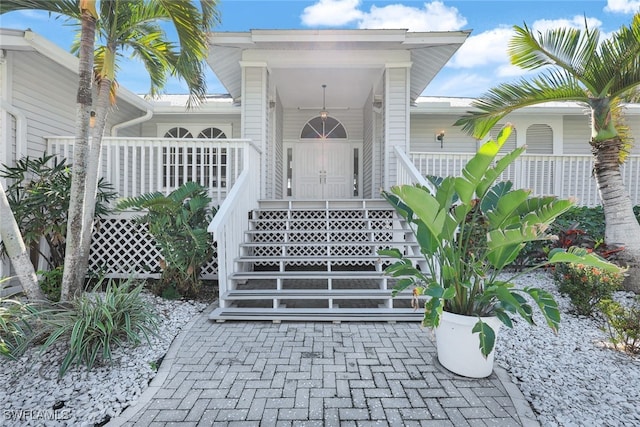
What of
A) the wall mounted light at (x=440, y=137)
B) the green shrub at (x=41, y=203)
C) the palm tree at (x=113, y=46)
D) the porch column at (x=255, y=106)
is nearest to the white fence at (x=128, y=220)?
the green shrub at (x=41, y=203)

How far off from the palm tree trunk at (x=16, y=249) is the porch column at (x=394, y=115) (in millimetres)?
5523

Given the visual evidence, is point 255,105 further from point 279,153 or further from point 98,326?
point 98,326

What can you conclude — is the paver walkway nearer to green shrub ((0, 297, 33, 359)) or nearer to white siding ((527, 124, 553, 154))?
green shrub ((0, 297, 33, 359))

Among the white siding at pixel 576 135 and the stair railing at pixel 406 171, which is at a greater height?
the white siding at pixel 576 135

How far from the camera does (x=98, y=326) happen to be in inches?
104

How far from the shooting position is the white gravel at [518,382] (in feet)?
6.70

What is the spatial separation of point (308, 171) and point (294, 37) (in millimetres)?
3819

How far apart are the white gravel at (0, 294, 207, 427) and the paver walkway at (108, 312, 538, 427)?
0.45ft

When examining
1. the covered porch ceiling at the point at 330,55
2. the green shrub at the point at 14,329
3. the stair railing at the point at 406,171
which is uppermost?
the covered porch ceiling at the point at 330,55

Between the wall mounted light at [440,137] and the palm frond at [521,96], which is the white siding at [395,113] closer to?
the palm frond at [521,96]

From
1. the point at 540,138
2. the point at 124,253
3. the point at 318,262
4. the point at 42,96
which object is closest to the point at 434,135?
the point at 540,138

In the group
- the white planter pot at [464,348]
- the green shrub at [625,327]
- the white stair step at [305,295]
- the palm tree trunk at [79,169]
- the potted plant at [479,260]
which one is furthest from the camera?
the white stair step at [305,295]

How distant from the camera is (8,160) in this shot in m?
4.70

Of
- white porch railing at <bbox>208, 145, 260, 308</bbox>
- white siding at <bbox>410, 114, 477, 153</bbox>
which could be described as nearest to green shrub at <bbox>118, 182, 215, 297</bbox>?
white porch railing at <bbox>208, 145, 260, 308</bbox>
